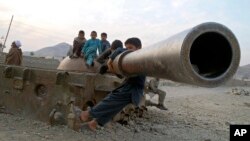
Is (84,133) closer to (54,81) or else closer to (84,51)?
(54,81)

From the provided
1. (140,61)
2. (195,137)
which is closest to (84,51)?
(195,137)

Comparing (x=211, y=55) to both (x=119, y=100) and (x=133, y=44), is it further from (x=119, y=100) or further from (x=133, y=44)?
(x=119, y=100)

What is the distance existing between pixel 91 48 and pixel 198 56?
5.91 meters

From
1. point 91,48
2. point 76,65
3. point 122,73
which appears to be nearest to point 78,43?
point 91,48

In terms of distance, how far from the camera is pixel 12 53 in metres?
10.9

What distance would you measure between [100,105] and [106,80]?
1793 millimetres

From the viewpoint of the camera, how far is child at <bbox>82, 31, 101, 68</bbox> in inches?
348

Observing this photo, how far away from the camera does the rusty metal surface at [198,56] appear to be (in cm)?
295

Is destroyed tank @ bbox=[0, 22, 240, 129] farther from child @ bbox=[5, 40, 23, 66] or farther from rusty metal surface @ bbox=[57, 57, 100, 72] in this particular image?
child @ bbox=[5, 40, 23, 66]

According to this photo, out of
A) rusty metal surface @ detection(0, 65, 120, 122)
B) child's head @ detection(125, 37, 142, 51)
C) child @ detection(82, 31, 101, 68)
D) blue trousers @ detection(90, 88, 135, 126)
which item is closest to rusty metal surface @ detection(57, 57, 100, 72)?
child @ detection(82, 31, 101, 68)

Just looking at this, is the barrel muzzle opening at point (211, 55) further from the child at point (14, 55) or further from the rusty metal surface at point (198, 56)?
the child at point (14, 55)

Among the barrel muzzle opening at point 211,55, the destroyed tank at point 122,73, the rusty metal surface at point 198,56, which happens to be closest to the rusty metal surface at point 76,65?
the destroyed tank at point 122,73

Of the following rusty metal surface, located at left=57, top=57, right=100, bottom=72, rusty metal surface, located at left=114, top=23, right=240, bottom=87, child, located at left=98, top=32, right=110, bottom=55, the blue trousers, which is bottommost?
the blue trousers

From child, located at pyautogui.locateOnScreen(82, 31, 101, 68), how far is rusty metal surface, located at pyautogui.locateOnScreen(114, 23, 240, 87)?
17.1 ft
